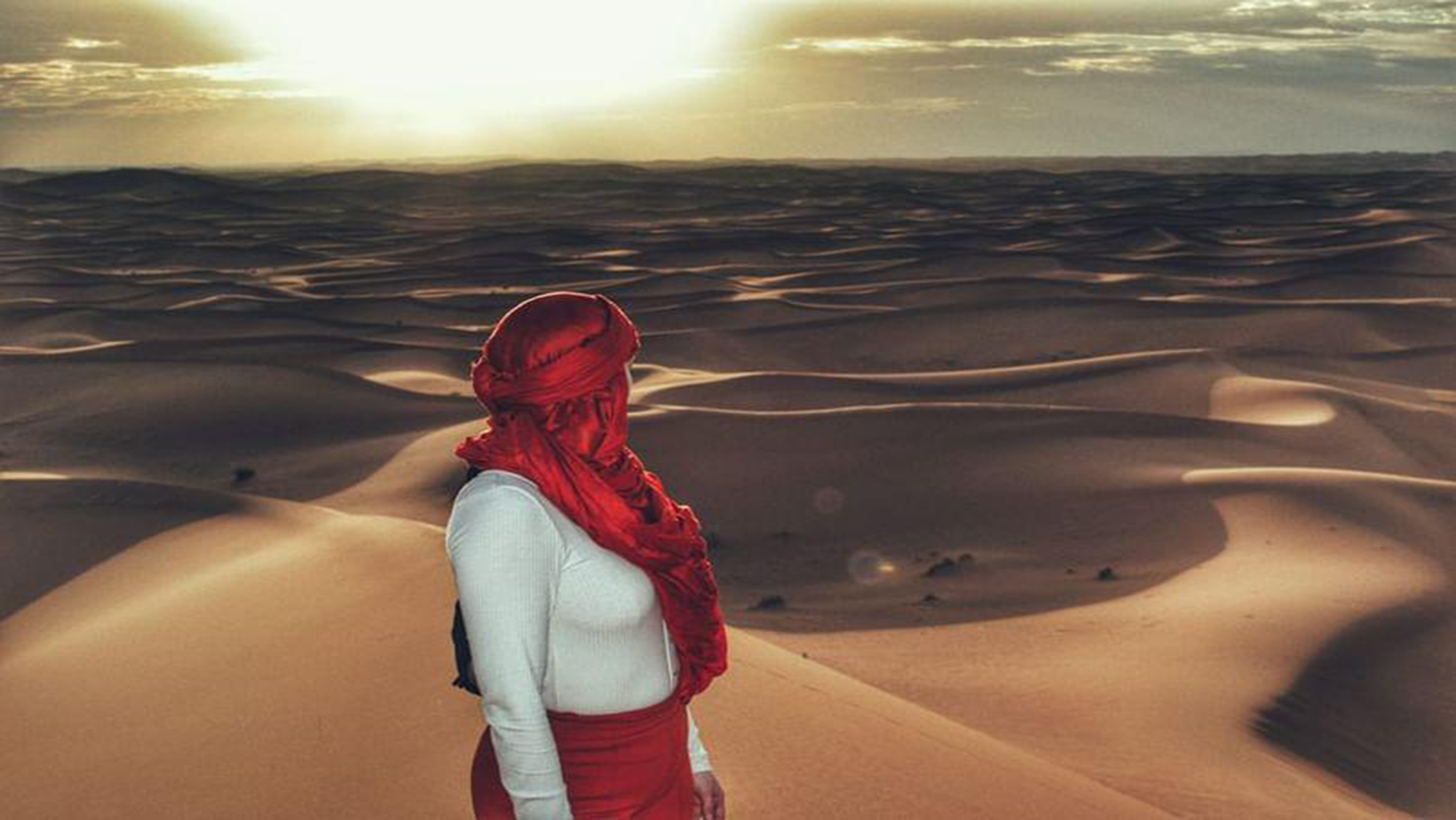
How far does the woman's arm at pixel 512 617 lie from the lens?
176 centimetres

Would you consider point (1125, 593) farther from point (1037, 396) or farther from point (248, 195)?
point (248, 195)

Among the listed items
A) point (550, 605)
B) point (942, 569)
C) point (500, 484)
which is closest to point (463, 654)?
point (550, 605)

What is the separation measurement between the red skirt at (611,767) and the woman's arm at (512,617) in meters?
0.14

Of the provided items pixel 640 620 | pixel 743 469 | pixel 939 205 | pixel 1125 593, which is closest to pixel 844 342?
pixel 743 469

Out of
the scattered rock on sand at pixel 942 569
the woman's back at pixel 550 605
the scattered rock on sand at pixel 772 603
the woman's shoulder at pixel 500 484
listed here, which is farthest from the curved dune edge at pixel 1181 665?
the woman's shoulder at pixel 500 484

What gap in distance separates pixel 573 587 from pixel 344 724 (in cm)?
211

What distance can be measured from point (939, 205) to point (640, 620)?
2669 inches

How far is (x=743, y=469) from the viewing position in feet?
33.1

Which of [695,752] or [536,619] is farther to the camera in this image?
[695,752]

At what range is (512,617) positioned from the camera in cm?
177

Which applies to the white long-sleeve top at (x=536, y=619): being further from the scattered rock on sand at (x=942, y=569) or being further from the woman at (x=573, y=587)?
the scattered rock on sand at (x=942, y=569)

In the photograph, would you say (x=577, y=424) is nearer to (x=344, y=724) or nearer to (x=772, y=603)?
(x=344, y=724)

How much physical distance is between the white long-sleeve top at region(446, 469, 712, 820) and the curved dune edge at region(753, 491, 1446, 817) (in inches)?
114

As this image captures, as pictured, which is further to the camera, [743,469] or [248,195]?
[248,195]
